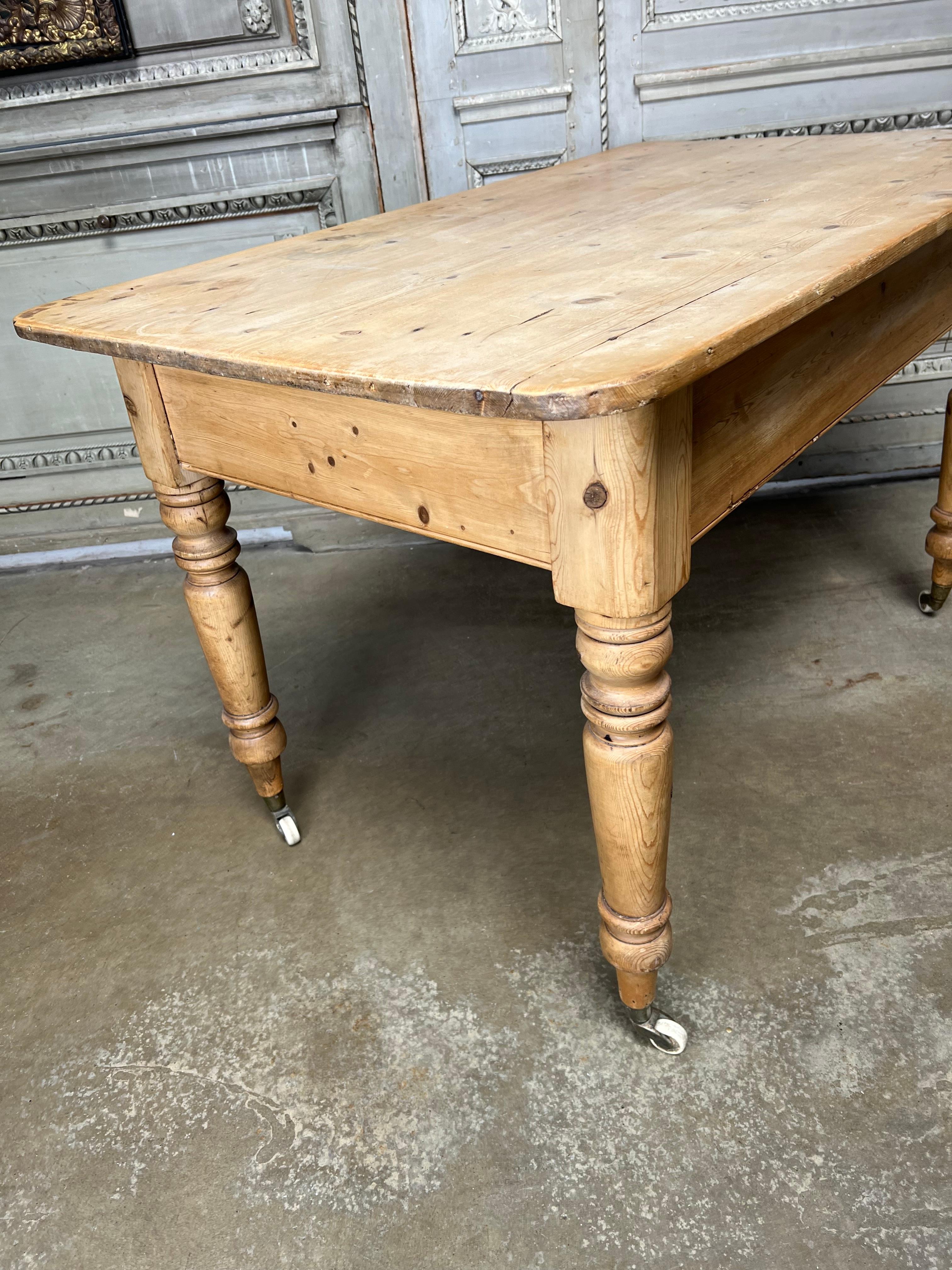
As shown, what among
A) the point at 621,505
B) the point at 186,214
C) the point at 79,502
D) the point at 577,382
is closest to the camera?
the point at 577,382

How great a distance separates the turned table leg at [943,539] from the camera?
71.9 inches

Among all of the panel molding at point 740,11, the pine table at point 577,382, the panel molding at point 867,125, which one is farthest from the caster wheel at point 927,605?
the panel molding at point 740,11

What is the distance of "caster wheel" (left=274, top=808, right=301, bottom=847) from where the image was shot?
5.20 ft

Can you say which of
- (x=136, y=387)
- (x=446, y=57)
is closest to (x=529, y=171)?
(x=446, y=57)

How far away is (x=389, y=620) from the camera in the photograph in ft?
7.32

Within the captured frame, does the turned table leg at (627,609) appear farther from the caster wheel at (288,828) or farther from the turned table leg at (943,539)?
the turned table leg at (943,539)

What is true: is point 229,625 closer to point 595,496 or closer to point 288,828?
point 288,828

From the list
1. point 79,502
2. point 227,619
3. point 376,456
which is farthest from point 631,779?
point 79,502

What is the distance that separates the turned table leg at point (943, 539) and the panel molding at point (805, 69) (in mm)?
882

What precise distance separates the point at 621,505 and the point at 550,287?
336mm

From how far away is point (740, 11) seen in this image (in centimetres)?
214

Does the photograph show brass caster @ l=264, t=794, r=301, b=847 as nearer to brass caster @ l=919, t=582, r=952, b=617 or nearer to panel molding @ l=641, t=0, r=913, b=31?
brass caster @ l=919, t=582, r=952, b=617

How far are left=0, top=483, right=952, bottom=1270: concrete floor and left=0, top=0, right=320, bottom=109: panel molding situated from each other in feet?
4.29

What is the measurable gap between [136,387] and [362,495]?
0.41 meters
